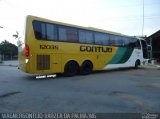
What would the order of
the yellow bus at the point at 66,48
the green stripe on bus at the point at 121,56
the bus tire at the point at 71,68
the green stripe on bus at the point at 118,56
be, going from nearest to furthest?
the yellow bus at the point at 66,48
the bus tire at the point at 71,68
the green stripe on bus at the point at 118,56
the green stripe on bus at the point at 121,56

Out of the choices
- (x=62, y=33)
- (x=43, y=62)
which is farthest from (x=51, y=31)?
(x=43, y=62)

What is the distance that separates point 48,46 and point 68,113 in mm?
7757

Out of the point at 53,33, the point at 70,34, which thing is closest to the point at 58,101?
the point at 53,33

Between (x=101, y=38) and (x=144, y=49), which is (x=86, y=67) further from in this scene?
(x=144, y=49)

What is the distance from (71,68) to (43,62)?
2.12 meters

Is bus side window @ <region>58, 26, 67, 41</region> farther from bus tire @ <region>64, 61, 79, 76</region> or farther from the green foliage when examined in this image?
the green foliage

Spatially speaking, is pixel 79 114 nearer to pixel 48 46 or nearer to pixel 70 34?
pixel 48 46

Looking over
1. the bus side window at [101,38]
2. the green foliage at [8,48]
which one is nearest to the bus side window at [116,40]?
the bus side window at [101,38]

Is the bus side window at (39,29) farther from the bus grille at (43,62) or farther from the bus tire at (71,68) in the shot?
the bus tire at (71,68)

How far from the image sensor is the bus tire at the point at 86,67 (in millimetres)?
15709

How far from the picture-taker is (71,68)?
14.9 m

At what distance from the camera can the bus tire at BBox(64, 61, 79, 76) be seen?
1463cm

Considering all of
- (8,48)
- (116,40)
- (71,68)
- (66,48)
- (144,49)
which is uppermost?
(8,48)

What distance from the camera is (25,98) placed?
26.3 feet
